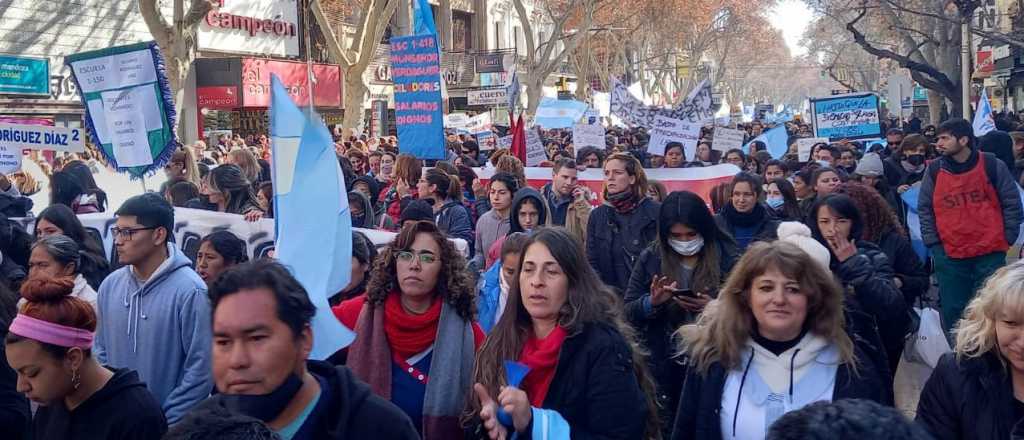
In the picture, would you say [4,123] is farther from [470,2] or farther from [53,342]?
[470,2]

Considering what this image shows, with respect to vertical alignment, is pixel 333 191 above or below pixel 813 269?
above

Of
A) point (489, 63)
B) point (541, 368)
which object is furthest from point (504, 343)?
point (489, 63)

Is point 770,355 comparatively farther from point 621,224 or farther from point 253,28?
point 253,28

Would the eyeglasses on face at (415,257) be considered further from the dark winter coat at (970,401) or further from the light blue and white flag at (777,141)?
the light blue and white flag at (777,141)

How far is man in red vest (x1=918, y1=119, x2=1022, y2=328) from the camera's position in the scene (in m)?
8.02

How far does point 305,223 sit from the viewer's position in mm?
3709

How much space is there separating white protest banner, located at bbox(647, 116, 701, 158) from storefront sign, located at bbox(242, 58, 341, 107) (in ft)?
52.5

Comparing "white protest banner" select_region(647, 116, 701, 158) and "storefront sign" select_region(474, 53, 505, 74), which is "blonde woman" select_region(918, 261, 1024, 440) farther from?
"storefront sign" select_region(474, 53, 505, 74)

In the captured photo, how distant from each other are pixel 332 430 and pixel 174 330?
6.66 feet

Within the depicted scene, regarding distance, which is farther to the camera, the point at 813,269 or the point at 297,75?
the point at 297,75

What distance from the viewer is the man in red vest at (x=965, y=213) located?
26.3ft

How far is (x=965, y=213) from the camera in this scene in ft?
26.4

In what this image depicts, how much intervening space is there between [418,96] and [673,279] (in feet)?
18.9

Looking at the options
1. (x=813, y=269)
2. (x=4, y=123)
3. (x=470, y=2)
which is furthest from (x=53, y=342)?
(x=470, y=2)
